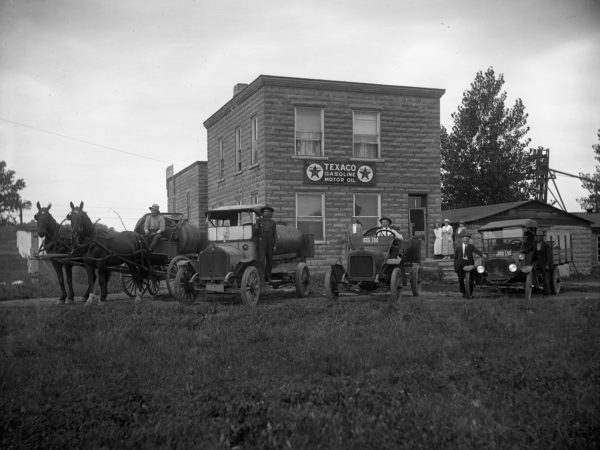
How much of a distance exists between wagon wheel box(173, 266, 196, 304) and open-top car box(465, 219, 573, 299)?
711 centimetres

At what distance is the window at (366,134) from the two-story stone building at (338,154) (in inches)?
1.5

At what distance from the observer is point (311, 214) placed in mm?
20688

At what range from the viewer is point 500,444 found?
15.0ft

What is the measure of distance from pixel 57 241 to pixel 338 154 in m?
10.6

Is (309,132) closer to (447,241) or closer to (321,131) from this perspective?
(321,131)

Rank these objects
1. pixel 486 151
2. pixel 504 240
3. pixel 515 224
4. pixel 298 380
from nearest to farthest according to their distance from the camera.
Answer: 1. pixel 298 380
2. pixel 515 224
3. pixel 504 240
4. pixel 486 151

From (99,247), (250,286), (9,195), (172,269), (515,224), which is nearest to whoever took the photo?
(9,195)

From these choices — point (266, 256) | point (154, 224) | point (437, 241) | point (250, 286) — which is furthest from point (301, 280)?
point (437, 241)

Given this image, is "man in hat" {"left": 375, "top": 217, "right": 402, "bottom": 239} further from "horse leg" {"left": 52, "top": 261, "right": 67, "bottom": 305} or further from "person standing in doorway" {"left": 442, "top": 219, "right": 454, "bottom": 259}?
"horse leg" {"left": 52, "top": 261, "right": 67, "bottom": 305}

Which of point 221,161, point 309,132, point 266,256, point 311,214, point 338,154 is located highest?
point 309,132

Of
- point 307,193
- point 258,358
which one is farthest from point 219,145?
point 258,358

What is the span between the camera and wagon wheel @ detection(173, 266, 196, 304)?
41.2 feet

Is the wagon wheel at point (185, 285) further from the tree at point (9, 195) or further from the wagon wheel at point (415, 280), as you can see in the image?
the wagon wheel at point (415, 280)

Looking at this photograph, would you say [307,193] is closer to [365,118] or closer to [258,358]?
[365,118]
